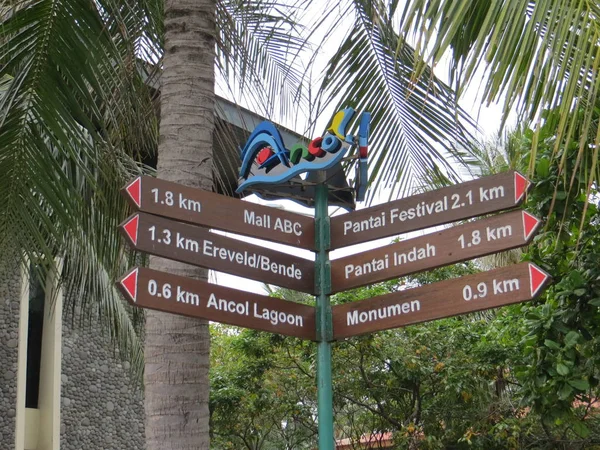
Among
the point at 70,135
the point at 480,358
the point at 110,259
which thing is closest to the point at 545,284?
the point at 70,135

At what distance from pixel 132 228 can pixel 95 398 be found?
11.8 metres

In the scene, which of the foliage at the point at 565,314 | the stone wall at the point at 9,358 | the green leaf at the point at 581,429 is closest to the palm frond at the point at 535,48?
the foliage at the point at 565,314

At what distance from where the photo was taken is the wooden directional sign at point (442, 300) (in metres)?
4.45

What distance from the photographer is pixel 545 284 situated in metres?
4.36

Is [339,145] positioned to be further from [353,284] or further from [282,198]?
[353,284]

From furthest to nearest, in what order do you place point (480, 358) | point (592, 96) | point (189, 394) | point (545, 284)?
point (480, 358)
point (189, 394)
point (545, 284)
point (592, 96)

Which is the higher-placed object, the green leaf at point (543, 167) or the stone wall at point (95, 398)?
the green leaf at point (543, 167)

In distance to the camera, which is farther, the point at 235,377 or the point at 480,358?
the point at 235,377

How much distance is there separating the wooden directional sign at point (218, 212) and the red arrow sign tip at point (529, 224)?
126 cm

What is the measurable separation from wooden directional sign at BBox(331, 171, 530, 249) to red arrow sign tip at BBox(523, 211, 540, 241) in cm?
14

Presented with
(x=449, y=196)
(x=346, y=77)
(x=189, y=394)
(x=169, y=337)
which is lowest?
(x=189, y=394)

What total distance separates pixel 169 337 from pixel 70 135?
72.2 inches

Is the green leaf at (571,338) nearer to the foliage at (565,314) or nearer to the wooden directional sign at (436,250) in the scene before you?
the foliage at (565,314)

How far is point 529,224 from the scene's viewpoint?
453 cm
